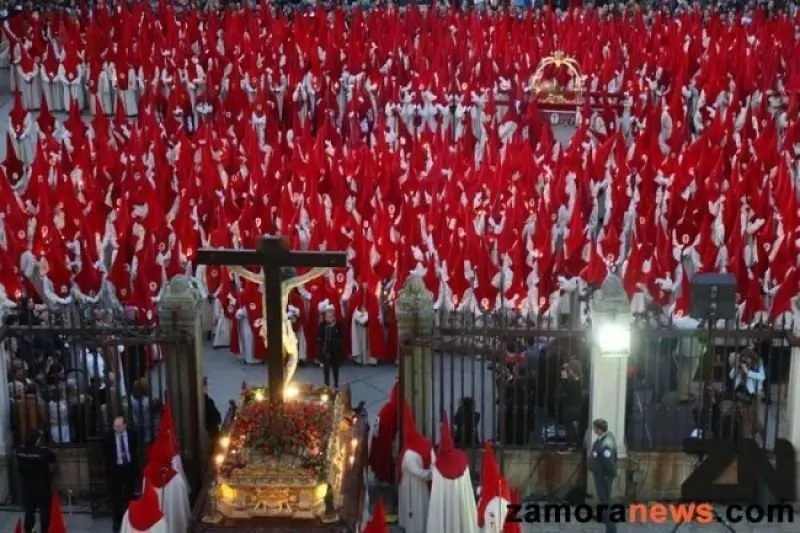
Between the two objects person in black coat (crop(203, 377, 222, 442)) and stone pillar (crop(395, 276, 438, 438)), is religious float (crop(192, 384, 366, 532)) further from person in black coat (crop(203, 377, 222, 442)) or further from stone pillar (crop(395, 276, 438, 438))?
person in black coat (crop(203, 377, 222, 442))

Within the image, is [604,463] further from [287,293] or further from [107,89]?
[107,89]

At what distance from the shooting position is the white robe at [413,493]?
1352 cm

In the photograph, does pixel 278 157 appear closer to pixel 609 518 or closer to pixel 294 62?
pixel 294 62

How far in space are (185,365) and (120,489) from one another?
150cm

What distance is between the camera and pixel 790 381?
567 inches

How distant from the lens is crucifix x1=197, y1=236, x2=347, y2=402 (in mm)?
12328

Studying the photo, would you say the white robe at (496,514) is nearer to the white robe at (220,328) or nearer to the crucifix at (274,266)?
the crucifix at (274,266)

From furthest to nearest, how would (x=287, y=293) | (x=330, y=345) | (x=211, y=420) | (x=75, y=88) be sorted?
(x=75, y=88), (x=330, y=345), (x=211, y=420), (x=287, y=293)

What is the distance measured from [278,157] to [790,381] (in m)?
11.2

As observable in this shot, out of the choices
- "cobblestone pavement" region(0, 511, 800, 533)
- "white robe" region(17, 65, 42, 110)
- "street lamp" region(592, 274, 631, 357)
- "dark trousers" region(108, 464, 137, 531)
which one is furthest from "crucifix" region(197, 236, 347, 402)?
"white robe" region(17, 65, 42, 110)

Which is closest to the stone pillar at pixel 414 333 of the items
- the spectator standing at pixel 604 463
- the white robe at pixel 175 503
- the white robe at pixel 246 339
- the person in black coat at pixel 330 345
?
the spectator standing at pixel 604 463

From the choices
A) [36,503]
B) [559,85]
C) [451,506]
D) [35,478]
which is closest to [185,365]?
[35,478]

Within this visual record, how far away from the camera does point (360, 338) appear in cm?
1859

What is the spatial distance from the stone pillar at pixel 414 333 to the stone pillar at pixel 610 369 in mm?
1755
